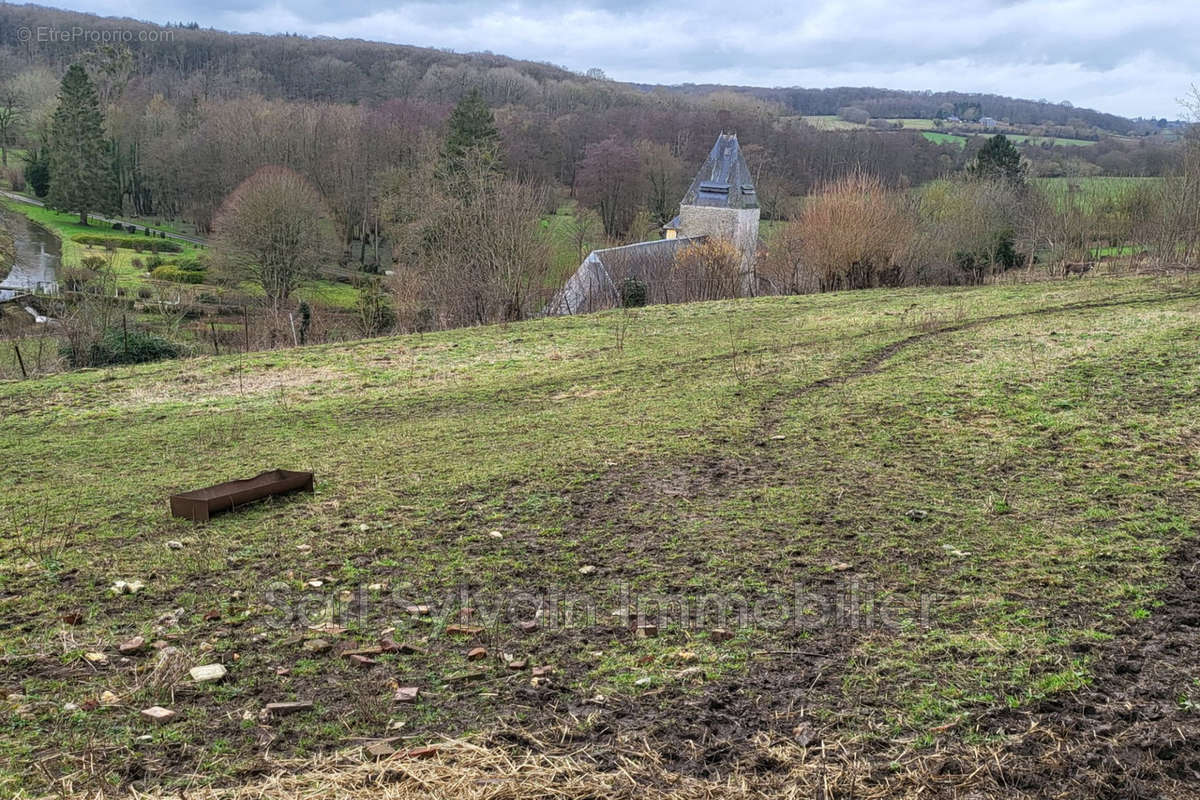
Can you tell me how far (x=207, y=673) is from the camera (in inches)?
157

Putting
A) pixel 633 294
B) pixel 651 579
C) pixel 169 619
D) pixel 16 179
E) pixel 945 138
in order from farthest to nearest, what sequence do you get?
1. pixel 945 138
2. pixel 16 179
3. pixel 633 294
4. pixel 651 579
5. pixel 169 619

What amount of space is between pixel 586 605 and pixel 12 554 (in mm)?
3785

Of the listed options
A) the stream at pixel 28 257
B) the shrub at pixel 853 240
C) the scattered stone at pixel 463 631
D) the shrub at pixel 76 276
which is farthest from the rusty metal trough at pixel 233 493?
the stream at pixel 28 257

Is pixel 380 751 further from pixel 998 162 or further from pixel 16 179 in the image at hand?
pixel 16 179

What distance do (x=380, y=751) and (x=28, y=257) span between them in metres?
62.3

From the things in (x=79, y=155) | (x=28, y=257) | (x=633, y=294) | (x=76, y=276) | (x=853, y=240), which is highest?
(x=79, y=155)

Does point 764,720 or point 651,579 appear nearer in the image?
point 764,720

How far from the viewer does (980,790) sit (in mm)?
3053

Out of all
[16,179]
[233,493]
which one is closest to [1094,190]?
A: [233,493]

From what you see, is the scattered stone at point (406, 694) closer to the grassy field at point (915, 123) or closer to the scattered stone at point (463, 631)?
the scattered stone at point (463, 631)

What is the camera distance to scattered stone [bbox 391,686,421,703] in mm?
3797

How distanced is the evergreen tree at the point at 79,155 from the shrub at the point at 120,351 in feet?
198

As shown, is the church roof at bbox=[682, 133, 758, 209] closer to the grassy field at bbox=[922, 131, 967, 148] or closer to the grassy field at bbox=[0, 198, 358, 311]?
the grassy field at bbox=[0, 198, 358, 311]

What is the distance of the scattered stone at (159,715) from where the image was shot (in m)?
3.63
